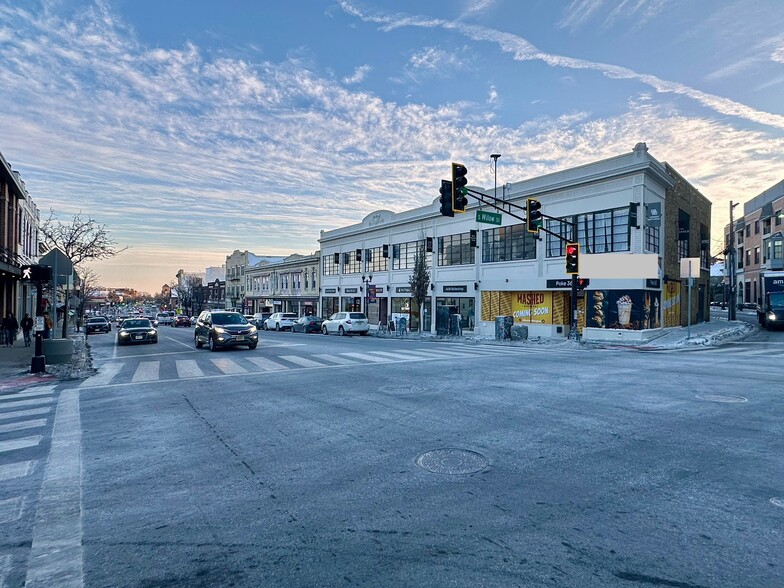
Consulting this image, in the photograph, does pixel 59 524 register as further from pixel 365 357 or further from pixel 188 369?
pixel 365 357

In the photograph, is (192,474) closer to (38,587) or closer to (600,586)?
(38,587)

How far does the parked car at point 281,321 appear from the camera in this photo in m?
43.5

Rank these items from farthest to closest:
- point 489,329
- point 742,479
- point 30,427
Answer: point 489,329, point 30,427, point 742,479

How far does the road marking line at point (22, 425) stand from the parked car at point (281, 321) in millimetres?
35917

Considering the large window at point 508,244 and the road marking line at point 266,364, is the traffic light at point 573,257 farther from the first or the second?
the road marking line at point 266,364

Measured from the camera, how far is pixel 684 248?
3042 cm

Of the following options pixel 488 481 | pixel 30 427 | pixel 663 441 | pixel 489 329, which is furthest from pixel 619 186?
pixel 30 427

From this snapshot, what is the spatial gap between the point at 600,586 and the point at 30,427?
7940 millimetres

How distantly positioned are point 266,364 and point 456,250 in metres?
23.8

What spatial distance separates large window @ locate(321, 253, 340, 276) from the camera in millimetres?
51375

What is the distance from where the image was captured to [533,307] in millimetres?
30016

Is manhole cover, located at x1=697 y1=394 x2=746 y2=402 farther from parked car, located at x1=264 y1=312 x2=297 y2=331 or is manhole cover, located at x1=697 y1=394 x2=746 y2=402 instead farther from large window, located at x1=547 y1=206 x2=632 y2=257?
parked car, located at x1=264 y1=312 x2=297 y2=331

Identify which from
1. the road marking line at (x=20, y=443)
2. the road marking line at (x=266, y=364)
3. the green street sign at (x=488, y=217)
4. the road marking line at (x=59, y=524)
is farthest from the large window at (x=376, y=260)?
the road marking line at (x=59, y=524)

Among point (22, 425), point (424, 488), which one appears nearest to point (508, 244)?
point (22, 425)
